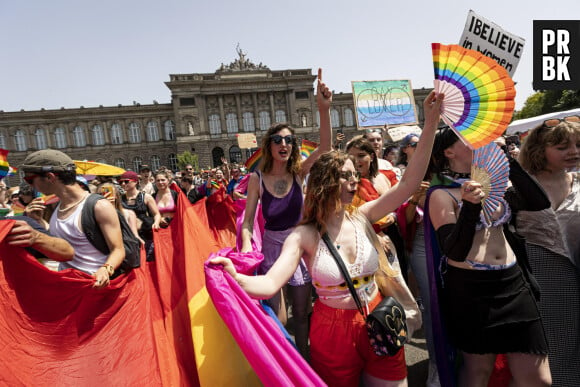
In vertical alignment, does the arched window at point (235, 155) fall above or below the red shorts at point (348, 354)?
above

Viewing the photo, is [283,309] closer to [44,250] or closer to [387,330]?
[387,330]

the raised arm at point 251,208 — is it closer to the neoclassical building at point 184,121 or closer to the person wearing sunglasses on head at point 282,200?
the person wearing sunglasses on head at point 282,200

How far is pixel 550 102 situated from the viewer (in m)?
33.4

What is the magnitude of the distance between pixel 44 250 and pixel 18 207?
3.77m

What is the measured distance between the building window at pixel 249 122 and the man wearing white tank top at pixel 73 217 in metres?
48.7

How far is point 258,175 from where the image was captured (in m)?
2.79

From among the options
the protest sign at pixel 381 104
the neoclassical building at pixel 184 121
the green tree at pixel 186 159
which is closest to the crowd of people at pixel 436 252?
the protest sign at pixel 381 104

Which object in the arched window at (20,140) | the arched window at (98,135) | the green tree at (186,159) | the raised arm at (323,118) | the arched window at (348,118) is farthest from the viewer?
the arched window at (348,118)

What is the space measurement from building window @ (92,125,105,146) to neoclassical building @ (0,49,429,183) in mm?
50

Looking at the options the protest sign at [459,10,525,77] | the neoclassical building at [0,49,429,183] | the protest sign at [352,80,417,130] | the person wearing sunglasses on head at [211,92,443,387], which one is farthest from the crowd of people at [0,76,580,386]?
the neoclassical building at [0,49,429,183]

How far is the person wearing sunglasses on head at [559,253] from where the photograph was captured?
2.16m

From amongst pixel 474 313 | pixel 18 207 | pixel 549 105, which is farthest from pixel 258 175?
pixel 549 105

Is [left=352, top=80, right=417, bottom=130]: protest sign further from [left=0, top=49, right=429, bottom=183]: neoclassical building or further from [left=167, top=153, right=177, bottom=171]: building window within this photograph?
[left=167, top=153, right=177, bottom=171]: building window

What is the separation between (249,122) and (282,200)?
4875 centimetres
